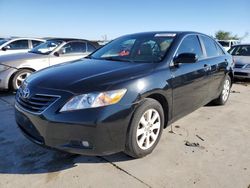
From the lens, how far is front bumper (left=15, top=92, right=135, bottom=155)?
275 cm

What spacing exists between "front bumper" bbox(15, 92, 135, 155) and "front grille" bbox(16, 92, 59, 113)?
0.07 m

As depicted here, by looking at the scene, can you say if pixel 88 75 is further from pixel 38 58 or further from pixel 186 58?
pixel 38 58

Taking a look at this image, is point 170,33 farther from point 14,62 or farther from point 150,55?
point 14,62

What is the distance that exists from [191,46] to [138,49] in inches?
34.0

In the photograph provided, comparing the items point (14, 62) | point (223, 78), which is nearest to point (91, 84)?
point (223, 78)

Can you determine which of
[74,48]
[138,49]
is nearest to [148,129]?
[138,49]

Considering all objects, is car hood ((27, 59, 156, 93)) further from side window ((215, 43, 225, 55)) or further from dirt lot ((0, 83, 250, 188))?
side window ((215, 43, 225, 55))

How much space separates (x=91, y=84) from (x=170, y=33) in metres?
1.92

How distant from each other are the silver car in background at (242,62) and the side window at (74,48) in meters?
5.11

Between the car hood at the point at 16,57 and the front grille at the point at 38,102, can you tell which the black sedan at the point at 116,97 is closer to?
the front grille at the point at 38,102

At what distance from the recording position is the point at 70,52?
794cm

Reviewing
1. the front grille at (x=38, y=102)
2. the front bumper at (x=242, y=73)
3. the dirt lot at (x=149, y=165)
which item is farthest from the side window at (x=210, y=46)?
the front bumper at (x=242, y=73)

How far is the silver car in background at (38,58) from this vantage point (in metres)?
6.85

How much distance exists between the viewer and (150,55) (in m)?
3.93
